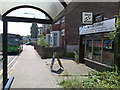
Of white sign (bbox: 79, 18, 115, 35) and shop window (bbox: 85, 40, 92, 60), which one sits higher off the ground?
white sign (bbox: 79, 18, 115, 35)

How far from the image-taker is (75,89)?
4.18 metres

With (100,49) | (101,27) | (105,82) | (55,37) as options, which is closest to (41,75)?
(105,82)

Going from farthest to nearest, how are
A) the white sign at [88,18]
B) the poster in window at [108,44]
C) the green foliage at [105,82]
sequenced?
the white sign at [88,18], the poster in window at [108,44], the green foliage at [105,82]

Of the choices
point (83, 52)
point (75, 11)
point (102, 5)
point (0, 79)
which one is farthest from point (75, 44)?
point (0, 79)

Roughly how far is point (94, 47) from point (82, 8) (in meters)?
9.20

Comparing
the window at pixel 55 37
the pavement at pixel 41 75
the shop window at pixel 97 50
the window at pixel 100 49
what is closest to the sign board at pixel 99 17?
the window at pixel 100 49

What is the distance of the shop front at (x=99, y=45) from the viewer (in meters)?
7.08

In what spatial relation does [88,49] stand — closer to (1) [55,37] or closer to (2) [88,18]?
(2) [88,18]

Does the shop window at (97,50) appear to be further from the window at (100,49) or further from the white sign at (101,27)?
the white sign at (101,27)

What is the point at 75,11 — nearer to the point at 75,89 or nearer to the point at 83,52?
the point at 83,52

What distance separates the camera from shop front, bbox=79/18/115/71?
279 inches

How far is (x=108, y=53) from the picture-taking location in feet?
24.5

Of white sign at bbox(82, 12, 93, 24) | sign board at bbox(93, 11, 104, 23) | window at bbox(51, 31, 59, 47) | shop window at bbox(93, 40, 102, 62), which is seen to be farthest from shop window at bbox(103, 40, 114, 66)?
window at bbox(51, 31, 59, 47)

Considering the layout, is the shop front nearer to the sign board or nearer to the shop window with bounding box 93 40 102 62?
the shop window with bounding box 93 40 102 62
